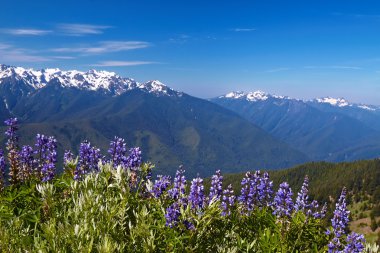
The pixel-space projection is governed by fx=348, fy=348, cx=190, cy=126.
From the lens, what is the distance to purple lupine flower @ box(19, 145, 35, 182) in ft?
35.0

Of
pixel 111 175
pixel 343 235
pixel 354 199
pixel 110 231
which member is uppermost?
pixel 111 175

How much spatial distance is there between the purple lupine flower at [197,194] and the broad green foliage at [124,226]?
0.36m

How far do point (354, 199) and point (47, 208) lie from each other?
219 meters

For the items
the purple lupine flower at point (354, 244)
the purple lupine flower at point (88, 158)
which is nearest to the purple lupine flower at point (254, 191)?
the purple lupine flower at point (354, 244)

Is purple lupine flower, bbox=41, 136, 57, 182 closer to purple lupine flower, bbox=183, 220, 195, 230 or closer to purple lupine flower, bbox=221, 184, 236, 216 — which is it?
purple lupine flower, bbox=221, 184, 236, 216

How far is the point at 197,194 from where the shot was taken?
676 centimetres

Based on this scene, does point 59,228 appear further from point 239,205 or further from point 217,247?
point 239,205

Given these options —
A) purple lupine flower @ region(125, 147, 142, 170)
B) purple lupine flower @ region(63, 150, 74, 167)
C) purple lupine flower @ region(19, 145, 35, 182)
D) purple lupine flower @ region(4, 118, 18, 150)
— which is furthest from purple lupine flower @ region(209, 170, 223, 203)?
purple lupine flower @ region(4, 118, 18, 150)

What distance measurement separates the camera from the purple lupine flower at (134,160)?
9.09 metres

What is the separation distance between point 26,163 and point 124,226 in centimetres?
612

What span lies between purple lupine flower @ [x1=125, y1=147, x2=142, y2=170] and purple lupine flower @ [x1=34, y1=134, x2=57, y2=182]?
6.94 feet

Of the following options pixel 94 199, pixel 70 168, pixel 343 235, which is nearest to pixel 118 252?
pixel 94 199

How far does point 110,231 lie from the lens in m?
5.57

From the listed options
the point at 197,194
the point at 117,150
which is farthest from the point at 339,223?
the point at 117,150
